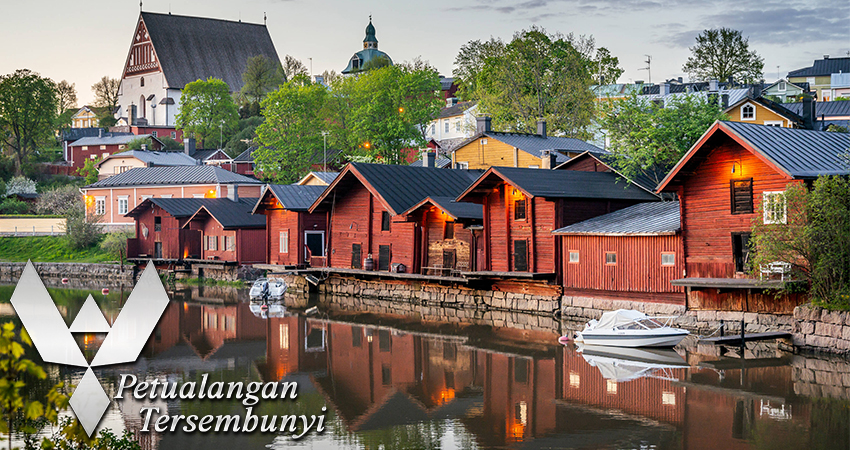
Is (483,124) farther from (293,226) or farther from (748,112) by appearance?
(748,112)

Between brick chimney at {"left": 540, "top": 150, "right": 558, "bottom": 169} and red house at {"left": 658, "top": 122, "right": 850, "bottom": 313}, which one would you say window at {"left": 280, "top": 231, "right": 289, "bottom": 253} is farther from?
red house at {"left": 658, "top": 122, "right": 850, "bottom": 313}

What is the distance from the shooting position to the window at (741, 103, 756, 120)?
59781 mm

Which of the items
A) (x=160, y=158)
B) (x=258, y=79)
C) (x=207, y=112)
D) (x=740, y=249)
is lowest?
(x=740, y=249)

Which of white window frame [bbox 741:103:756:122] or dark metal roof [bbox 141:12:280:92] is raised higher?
dark metal roof [bbox 141:12:280:92]

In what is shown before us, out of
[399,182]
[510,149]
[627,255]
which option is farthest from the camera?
[510,149]

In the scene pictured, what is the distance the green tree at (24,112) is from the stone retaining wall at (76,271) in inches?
1528

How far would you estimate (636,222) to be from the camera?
3347 cm

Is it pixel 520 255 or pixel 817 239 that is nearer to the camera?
pixel 817 239

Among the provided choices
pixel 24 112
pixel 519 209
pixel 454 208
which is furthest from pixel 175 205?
pixel 24 112

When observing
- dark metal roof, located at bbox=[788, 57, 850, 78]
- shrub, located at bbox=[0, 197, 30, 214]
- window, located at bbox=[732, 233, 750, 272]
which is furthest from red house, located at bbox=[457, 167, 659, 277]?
dark metal roof, located at bbox=[788, 57, 850, 78]

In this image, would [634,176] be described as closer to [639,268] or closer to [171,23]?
[639,268]

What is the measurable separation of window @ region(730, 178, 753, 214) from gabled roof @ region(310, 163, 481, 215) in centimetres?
1774

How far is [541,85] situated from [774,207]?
4399 cm

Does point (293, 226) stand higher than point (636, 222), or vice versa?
point (293, 226)
